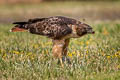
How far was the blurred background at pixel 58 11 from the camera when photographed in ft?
65.2

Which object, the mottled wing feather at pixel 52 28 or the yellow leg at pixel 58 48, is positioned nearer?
the mottled wing feather at pixel 52 28

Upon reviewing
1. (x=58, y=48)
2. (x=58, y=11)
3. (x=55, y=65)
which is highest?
(x=58, y=11)

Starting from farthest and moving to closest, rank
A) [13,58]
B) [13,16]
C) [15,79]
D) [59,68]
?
[13,16] < [13,58] < [59,68] < [15,79]

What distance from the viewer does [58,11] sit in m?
22.5

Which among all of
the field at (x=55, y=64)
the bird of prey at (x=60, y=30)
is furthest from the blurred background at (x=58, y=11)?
the bird of prey at (x=60, y=30)

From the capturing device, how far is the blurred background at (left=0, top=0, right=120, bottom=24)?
65.2 ft

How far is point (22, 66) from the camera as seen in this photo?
690 centimetres

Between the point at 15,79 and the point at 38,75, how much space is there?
1.48 feet

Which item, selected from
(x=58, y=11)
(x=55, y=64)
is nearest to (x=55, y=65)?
(x=55, y=64)

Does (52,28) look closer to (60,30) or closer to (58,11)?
(60,30)

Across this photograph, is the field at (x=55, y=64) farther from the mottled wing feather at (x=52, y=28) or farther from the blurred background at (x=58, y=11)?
the blurred background at (x=58, y=11)

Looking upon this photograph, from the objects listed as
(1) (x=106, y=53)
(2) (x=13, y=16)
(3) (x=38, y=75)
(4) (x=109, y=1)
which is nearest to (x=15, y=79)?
(3) (x=38, y=75)

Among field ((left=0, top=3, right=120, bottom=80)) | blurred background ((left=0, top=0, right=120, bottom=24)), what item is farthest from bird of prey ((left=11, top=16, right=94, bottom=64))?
blurred background ((left=0, top=0, right=120, bottom=24))

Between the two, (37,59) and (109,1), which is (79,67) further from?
(109,1)
